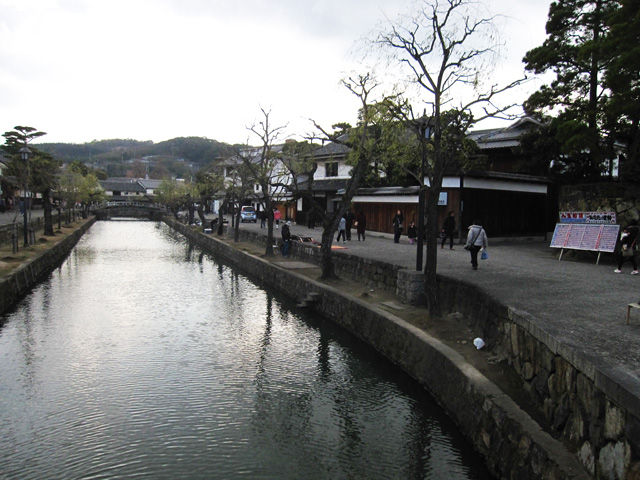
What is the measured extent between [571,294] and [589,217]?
313 inches

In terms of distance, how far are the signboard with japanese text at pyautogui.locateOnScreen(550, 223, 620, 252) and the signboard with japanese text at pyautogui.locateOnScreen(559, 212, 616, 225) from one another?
0.21m

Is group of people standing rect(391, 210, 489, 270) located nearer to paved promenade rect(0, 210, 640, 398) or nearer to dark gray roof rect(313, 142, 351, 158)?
paved promenade rect(0, 210, 640, 398)

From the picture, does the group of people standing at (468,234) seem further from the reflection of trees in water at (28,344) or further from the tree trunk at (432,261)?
the reflection of trees in water at (28,344)

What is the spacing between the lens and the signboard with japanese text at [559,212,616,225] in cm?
1645

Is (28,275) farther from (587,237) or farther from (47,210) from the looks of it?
(587,237)

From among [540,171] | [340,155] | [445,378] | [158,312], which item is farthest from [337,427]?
[340,155]

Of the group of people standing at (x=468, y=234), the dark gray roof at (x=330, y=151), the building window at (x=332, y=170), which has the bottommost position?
the group of people standing at (x=468, y=234)

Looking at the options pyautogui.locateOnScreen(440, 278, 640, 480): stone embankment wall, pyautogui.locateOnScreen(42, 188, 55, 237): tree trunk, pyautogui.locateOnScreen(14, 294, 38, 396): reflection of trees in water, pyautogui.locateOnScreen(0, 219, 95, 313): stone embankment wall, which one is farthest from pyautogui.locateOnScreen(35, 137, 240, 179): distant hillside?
pyautogui.locateOnScreen(440, 278, 640, 480): stone embankment wall

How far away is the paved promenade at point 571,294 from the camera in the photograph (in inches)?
255

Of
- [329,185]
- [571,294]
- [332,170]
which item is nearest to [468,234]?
[571,294]

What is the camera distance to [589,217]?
1716 centimetres

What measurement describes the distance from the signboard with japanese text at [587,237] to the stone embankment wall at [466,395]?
7.23 metres

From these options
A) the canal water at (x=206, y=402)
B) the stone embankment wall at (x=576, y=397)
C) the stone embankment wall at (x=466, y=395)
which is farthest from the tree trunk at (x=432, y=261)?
the stone embankment wall at (x=576, y=397)

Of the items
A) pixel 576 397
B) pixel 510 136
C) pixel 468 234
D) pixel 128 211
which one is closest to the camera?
pixel 576 397
